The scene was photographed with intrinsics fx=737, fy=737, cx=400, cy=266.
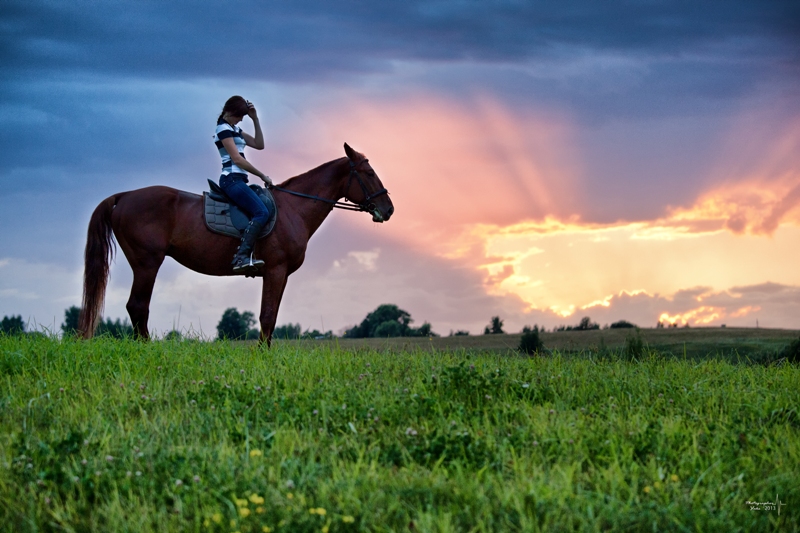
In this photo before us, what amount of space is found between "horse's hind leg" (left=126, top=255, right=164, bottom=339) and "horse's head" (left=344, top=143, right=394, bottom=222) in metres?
3.71

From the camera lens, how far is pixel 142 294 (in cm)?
1288

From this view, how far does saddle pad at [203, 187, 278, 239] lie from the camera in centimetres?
1289

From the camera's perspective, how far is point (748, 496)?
6.36 metres

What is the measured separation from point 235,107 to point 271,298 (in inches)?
133

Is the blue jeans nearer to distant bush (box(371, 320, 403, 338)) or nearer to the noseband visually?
the noseband

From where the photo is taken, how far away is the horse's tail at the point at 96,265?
13.2 m

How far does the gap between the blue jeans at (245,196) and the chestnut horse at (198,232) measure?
1.31ft

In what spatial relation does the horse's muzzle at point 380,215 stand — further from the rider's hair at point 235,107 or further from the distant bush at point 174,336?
the distant bush at point 174,336

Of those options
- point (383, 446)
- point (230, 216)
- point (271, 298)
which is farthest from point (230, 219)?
point (383, 446)

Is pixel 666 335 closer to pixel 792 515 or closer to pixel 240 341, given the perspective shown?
pixel 240 341

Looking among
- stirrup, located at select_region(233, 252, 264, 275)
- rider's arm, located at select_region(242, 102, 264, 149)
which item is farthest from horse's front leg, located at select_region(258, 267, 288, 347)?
rider's arm, located at select_region(242, 102, 264, 149)

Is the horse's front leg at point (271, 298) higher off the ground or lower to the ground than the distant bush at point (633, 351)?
higher
